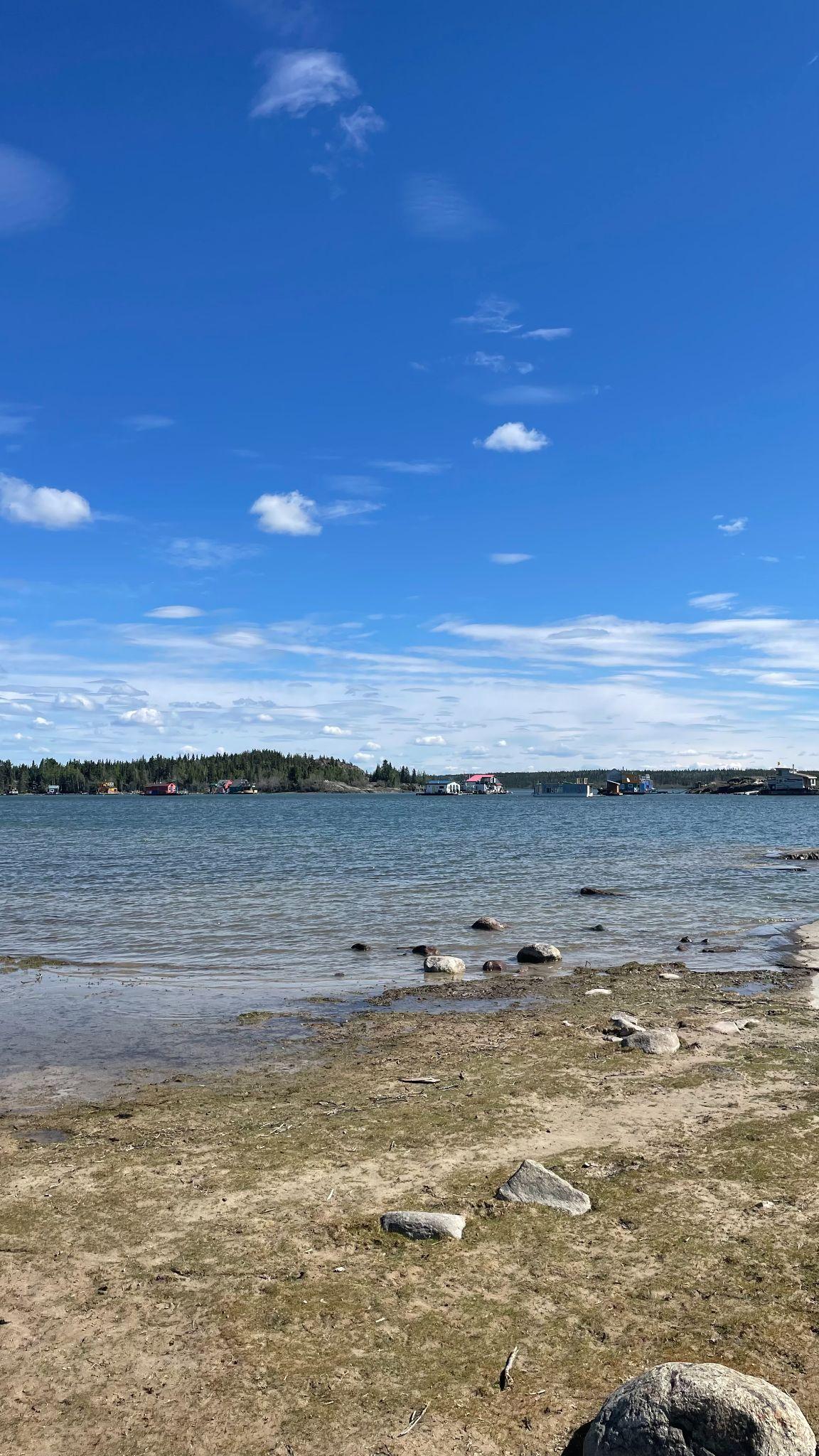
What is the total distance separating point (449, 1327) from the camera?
253 inches

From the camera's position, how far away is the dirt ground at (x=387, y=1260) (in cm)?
566

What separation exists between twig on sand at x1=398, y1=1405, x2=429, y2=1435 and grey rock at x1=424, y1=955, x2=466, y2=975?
1504 cm

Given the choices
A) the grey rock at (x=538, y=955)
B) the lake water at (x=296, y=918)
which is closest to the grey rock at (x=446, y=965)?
the lake water at (x=296, y=918)

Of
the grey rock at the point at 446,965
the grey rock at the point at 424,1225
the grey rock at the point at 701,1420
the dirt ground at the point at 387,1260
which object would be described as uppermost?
the grey rock at the point at 701,1420

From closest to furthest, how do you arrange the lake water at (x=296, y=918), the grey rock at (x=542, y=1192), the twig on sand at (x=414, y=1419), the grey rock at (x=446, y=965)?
1. the twig on sand at (x=414, y=1419)
2. the grey rock at (x=542, y=1192)
3. the lake water at (x=296, y=918)
4. the grey rock at (x=446, y=965)

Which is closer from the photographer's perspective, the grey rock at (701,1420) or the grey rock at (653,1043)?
the grey rock at (701,1420)

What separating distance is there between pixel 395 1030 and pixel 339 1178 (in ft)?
22.5

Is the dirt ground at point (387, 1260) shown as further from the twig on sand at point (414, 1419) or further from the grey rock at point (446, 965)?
the grey rock at point (446, 965)

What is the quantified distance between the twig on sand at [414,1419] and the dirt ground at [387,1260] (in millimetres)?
51

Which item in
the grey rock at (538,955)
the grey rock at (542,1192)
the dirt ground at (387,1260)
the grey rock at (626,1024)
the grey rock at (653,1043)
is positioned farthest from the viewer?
the grey rock at (538,955)

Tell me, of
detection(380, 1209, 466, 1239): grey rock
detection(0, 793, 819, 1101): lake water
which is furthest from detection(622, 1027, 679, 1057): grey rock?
detection(380, 1209, 466, 1239): grey rock

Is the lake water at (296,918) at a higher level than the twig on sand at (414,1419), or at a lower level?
lower

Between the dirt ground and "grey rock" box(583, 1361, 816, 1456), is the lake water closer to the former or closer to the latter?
the dirt ground

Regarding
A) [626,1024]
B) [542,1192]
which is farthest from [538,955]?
[542,1192]
